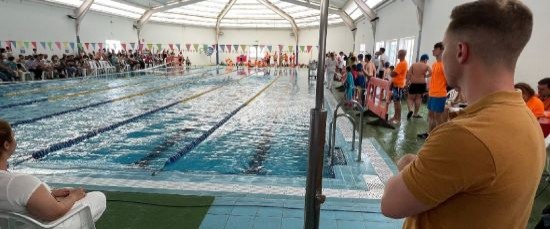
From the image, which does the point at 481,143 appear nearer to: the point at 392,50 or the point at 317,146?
the point at 317,146

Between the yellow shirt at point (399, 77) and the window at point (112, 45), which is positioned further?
the window at point (112, 45)

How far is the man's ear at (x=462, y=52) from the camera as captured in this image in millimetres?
826

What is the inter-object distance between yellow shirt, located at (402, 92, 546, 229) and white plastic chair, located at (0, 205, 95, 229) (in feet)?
5.34

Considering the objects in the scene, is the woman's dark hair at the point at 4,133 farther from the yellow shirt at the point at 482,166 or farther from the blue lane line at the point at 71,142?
the blue lane line at the point at 71,142

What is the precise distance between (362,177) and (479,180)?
130 inches

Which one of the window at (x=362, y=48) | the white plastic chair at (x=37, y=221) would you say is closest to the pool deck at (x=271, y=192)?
the white plastic chair at (x=37, y=221)

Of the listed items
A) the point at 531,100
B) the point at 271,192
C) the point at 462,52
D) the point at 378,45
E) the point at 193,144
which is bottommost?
the point at 193,144

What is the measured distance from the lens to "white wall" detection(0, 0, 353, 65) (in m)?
16.0

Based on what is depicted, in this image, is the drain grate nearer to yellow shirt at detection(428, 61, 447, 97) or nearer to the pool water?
Result: the pool water

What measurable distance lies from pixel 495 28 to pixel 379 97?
250 inches

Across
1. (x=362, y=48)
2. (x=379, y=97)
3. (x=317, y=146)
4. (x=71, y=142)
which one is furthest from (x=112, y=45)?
(x=317, y=146)

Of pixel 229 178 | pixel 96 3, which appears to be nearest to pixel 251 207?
pixel 229 178

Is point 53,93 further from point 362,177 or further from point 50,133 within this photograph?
point 362,177

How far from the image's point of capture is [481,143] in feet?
2.46
